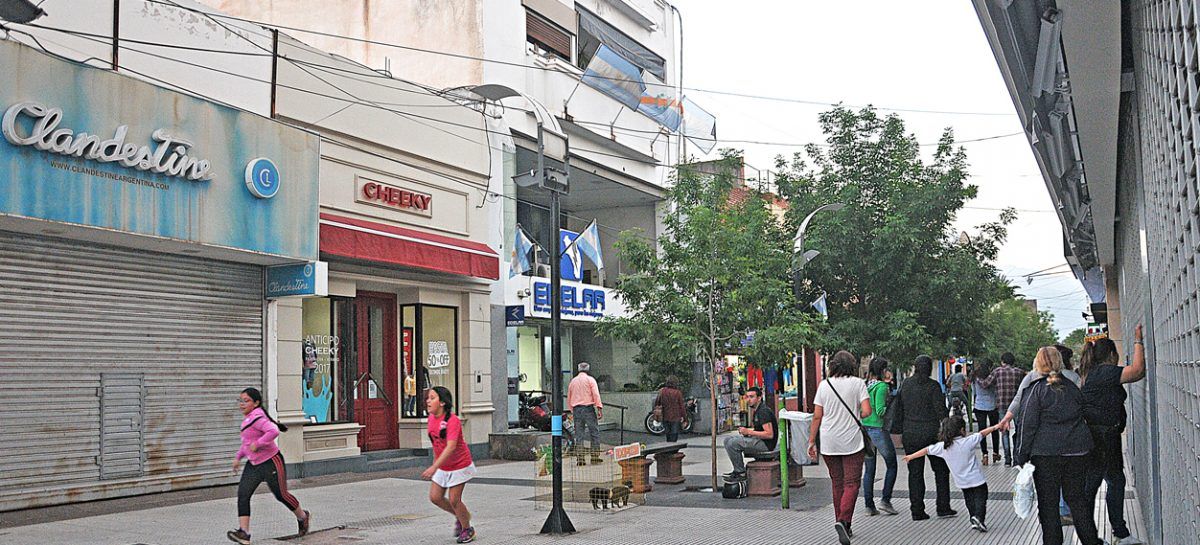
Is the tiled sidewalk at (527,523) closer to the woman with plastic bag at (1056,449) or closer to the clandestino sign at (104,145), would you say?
the woman with plastic bag at (1056,449)

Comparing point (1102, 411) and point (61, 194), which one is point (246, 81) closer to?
point (61, 194)

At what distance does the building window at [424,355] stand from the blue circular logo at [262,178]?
526 cm

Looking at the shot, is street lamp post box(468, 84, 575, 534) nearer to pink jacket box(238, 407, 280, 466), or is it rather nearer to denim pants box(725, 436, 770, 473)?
denim pants box(725, 436, 770, 473)

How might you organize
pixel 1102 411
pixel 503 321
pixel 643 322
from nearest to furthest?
pixel 1102 411 < pixel 643 322 < pixel 503 321

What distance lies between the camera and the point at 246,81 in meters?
16.5

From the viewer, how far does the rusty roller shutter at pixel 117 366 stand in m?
12.9

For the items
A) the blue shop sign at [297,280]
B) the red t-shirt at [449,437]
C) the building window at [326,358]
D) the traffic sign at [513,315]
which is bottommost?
the red t-shirt at [449,437]

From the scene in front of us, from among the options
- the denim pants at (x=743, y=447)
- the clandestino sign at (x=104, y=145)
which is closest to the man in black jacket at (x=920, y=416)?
the denim pants at (x=743, y=447)

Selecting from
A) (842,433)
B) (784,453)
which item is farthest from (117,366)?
(842,433)

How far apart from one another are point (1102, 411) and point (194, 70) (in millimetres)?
13306

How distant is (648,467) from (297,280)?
21.7ft

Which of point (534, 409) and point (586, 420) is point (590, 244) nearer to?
point (534, 409)

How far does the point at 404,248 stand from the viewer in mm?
19078

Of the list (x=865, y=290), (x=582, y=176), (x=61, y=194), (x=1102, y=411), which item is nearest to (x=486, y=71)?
(x=582, y=176)
